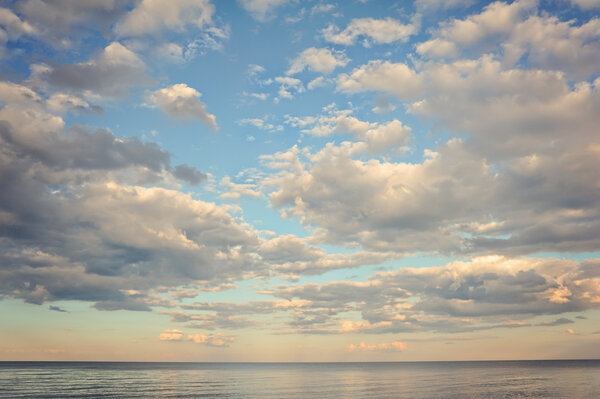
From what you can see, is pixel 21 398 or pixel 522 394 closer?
pixel 21 398

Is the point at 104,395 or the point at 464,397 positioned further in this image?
the point at 104,395

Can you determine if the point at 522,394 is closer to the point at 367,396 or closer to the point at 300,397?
the point at 367,396

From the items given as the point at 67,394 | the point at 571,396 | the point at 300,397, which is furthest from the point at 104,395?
the point at 571,396

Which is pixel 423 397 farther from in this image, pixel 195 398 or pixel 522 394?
pixel 195 398

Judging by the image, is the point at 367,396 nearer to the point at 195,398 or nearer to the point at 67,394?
the point at 195,398

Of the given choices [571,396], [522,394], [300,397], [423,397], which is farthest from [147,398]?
[571,396]

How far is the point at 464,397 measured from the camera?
86375 millimetres

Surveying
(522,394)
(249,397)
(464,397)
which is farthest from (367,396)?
(522,394)

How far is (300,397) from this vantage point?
3497 inches

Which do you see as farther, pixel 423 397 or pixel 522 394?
pixel 522 394

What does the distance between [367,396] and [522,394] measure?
3660 centimetres

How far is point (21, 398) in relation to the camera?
84250 mm

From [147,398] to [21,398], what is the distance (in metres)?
25.7

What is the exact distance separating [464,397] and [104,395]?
3236 inches
